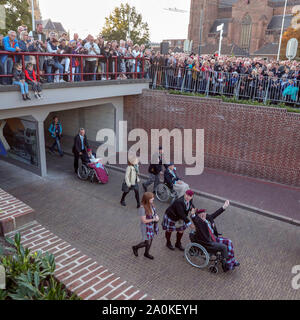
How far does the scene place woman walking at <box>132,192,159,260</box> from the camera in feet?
19.9

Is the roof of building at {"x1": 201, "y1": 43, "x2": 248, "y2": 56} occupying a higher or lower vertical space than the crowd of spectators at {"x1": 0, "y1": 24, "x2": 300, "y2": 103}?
higher

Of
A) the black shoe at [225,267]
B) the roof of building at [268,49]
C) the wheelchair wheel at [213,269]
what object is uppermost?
the roof of building at [268,49]

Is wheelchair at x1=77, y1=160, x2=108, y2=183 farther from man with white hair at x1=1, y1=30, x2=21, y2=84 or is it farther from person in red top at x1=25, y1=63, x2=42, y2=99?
man with white hair at x1=1, y1=30, x2=21, y2=84

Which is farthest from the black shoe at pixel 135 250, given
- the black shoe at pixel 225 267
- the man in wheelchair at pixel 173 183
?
the man in wheelchair at pixel 173 183

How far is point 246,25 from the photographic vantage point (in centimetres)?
6019

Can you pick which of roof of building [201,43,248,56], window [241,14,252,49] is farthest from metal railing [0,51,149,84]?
window [241,14,252,49]

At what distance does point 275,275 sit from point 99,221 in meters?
4.62

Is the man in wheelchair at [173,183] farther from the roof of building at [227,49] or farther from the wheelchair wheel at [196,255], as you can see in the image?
the roof of building at [227,49]

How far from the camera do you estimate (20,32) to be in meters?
9.94

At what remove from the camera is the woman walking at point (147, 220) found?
6054 millimetres

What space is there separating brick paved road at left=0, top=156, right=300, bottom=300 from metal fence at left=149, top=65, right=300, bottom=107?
5210 mm

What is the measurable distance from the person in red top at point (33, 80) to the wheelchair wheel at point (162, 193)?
5032 millimetres

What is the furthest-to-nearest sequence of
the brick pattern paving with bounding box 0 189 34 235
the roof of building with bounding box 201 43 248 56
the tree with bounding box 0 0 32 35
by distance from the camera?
the roof of building with bounding box 201 43 248 56, the tree with bounding box 0 0 32 35, the brick pattern paving with bounding box 0 189 34 235

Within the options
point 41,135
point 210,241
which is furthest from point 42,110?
point 210,241
